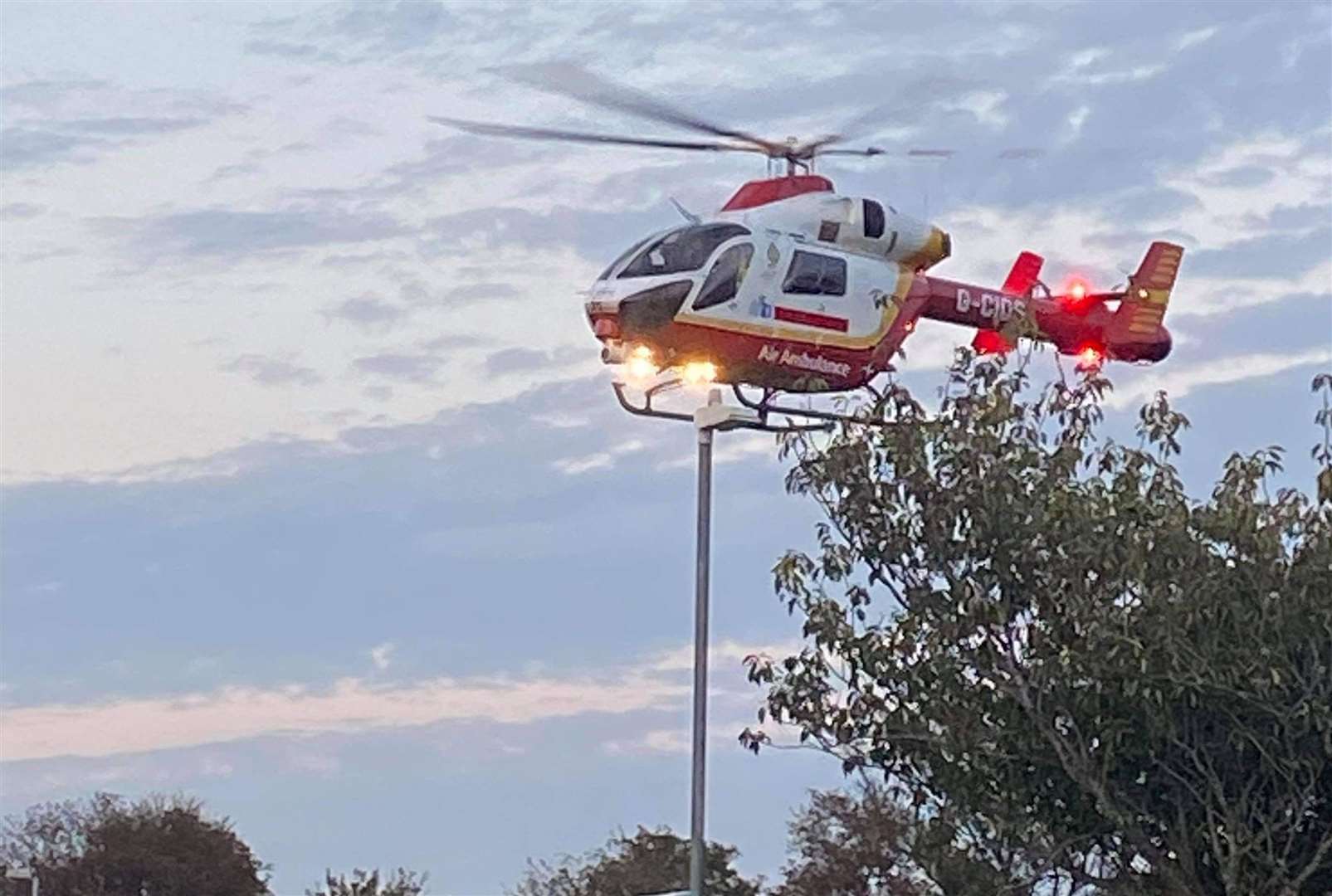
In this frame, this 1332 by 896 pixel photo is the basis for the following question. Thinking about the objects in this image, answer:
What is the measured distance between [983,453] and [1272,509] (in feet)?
7.17

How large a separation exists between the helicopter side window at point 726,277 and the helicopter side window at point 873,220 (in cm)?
173

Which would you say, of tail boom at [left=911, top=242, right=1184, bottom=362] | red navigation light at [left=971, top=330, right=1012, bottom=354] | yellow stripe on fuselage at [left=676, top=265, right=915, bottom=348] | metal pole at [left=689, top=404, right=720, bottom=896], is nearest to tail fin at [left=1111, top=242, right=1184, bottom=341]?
tail boom at [left=911, top=242, right=1184, bottom=362]

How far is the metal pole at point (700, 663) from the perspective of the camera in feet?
61.9

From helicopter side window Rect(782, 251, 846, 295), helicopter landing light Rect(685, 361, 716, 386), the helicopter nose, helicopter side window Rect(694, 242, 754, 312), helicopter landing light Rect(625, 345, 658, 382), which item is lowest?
helicopter landing light Rect(685, 361, 716, 386)

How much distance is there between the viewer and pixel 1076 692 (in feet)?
61.1

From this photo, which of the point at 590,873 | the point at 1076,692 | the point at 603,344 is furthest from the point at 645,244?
the point at 590,873

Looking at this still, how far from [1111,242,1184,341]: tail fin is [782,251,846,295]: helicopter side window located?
612 cm

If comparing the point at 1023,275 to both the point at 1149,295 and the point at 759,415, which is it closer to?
the point at 1149,295

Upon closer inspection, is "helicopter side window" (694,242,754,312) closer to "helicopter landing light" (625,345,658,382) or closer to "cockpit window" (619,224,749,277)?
"cockpit window" (619,224,749,277)

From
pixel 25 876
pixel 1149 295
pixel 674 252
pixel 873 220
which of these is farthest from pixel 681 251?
pixel 25 876

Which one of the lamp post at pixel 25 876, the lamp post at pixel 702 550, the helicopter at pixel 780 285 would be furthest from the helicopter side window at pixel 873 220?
the lamp post at pixel 25 876

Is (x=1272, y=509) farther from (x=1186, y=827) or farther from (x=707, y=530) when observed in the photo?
(x=707, y=530)

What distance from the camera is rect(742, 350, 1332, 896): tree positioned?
59.5 feet

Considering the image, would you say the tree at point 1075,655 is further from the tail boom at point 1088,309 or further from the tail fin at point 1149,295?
the tail fin at point 1149,295
